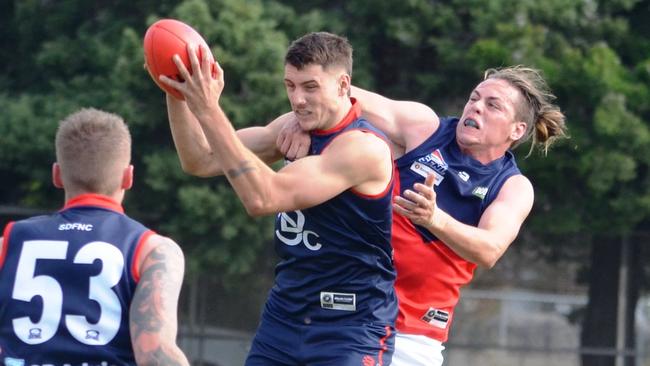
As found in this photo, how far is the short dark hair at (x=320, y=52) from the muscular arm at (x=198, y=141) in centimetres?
53

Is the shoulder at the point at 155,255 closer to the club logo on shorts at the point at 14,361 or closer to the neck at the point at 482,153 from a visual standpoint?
the club logo on shorts at the point at 14,361

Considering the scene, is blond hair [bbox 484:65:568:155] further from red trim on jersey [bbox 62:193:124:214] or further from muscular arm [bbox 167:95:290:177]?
red trim on jersey [bbox 62:193:124:214]

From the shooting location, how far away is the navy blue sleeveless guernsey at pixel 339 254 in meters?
5.18

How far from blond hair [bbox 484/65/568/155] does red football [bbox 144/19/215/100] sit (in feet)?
6.04

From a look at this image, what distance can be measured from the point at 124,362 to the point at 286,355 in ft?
4.24

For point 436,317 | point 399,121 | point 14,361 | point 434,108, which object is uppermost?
point 434,108

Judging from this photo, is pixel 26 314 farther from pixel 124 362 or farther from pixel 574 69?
pixel 574 69

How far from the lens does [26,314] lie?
4.10m

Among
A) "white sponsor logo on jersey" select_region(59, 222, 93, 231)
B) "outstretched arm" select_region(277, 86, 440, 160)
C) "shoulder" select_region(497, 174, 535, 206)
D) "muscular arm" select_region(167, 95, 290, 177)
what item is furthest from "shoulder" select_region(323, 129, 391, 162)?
"white sponsor logo on jersey" select_region(59, 222, 93, 231)

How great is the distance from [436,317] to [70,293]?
228 cm

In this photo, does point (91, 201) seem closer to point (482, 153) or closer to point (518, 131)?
point (482, 153)

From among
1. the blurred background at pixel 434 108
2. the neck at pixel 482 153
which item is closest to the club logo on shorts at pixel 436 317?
the neck at pixel 482 153

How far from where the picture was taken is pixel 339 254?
521cm

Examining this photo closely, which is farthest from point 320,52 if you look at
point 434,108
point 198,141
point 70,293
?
point 434,108
